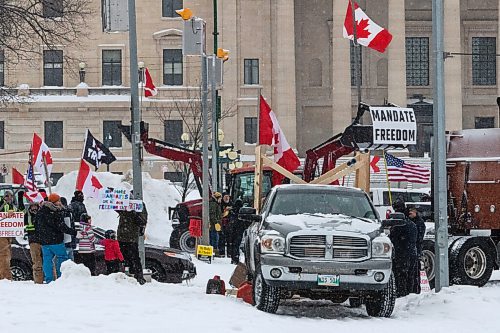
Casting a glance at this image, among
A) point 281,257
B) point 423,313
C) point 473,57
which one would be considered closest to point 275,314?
point 281,257

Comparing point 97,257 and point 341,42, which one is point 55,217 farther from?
point 341,42

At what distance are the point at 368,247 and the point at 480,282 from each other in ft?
24.8

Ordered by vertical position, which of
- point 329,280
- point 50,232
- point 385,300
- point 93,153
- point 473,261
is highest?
point 93,153

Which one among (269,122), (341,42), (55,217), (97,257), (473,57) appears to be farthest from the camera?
(473,57)

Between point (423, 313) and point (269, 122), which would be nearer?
point (423, 313)

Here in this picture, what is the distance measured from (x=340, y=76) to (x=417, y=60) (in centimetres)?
1006

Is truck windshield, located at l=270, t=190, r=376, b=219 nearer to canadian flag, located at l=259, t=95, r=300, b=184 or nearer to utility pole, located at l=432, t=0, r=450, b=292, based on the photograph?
utility pole, located at l=432, t=0, r=450, b=292

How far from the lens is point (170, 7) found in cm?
7475

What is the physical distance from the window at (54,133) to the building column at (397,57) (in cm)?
2194

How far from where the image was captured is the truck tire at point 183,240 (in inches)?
1275

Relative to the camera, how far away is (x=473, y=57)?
7869 centimetres

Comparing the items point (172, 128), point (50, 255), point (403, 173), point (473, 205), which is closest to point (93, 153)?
point (403, 173)

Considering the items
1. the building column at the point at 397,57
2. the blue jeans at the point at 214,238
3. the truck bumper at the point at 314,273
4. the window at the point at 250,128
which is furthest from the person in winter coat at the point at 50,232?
the window at the point at 250,128

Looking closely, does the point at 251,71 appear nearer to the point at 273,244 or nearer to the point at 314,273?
the point at 273,244
